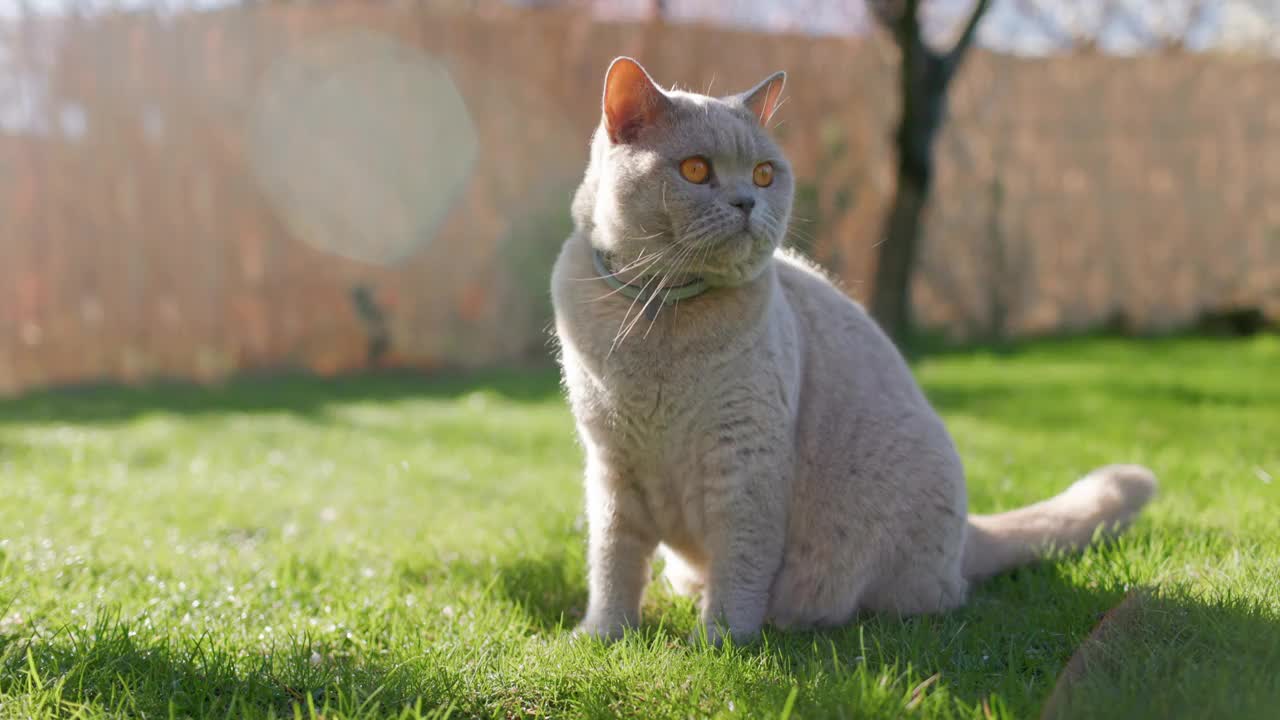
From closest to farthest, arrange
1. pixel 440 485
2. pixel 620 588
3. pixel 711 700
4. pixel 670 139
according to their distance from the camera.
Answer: pixel 711 700 < pixel 670 139 < pixel 620 588 < pixel 440 485

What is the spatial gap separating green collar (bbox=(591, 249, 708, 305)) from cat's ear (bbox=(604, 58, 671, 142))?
288mm

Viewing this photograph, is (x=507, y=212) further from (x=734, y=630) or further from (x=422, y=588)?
(x=734, y=630)

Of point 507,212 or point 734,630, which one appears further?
point 507,212

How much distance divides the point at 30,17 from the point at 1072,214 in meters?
8.69

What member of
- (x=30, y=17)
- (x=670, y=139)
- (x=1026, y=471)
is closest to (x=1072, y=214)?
(x=1026, y=471)

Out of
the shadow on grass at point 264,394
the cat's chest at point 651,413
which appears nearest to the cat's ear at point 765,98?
the cat's chest at point 651,413

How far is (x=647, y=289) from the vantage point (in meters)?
1.98

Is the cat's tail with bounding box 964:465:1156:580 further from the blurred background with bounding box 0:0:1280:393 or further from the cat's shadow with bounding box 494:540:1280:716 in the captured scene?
the blurred background with bounding box 0:0:1280:393

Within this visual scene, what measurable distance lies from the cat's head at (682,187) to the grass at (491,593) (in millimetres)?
773

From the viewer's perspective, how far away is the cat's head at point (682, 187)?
1857 mm

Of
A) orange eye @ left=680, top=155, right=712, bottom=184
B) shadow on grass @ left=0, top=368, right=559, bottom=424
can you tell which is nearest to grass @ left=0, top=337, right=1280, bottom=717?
shadow on grass @ left=0, top=368, right=559, bottom=424

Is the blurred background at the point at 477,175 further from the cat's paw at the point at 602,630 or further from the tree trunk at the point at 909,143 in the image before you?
the cat's paw at the point at 602,630

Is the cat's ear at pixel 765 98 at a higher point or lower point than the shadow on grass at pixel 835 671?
higher

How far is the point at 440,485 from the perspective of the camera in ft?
12.0
